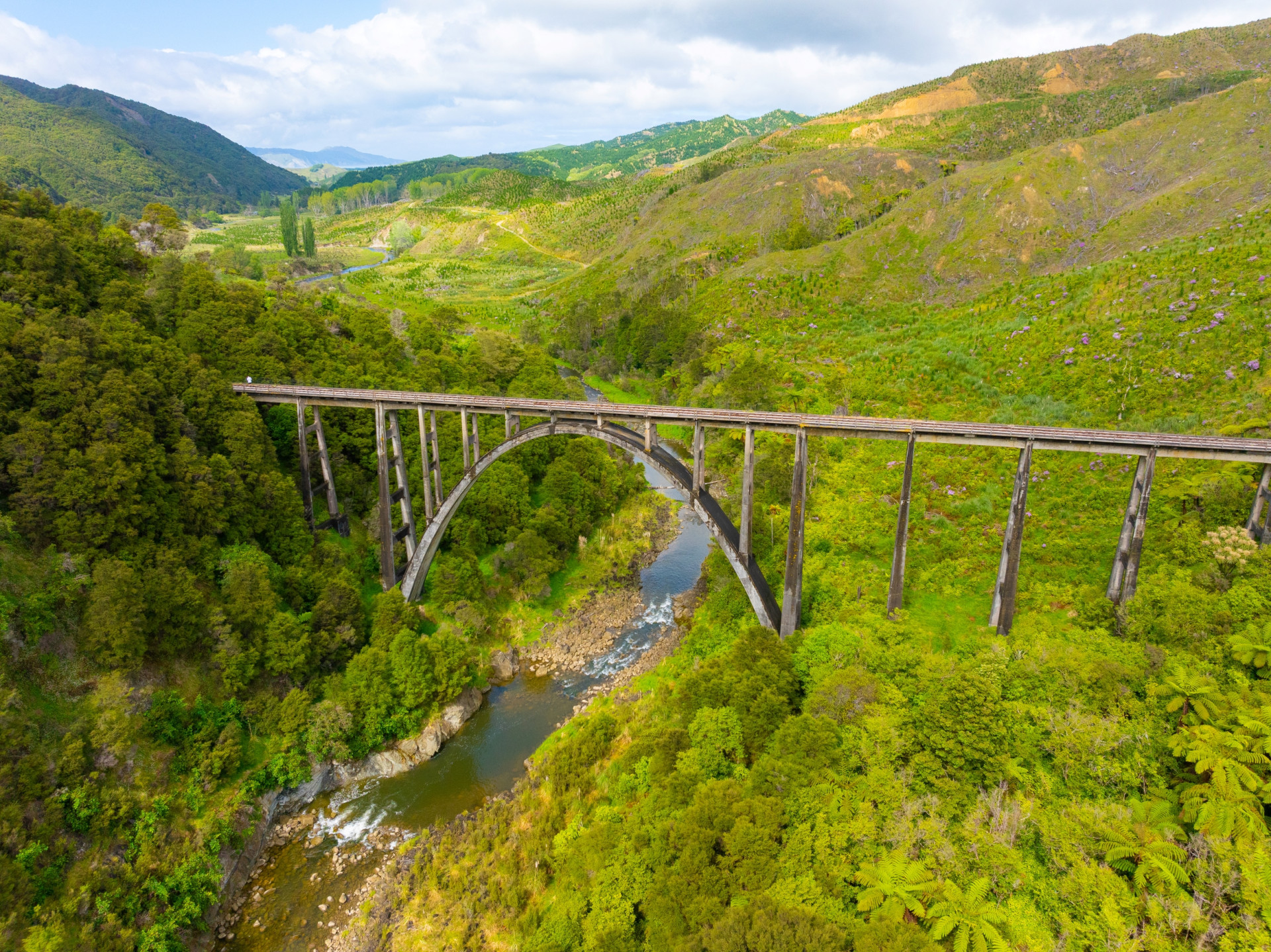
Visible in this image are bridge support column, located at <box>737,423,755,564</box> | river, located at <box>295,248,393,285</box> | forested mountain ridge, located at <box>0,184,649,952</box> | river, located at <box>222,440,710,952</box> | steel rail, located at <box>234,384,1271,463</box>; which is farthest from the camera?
river, located at <box>295,248,393,285</box>

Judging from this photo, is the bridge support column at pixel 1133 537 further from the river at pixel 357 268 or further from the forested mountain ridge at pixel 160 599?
the river at pixel 357 268

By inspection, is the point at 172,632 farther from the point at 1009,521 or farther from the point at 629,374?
the point at 629,374

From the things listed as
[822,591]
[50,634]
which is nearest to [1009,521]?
[822,591]

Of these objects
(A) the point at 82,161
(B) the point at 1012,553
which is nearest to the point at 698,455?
(B) the point at 1012,553

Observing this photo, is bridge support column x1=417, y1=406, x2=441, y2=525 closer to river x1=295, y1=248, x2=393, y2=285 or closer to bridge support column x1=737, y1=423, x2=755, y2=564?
bridge support column x1=737, y1=423, x2=755, y2=564

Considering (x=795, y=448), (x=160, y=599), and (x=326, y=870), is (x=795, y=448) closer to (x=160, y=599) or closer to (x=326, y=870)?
(x=326, y=870)

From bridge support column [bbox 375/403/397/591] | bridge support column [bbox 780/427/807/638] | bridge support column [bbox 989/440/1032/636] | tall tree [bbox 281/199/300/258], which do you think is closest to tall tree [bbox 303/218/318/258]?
tall tree [bbox 281/199/300/258]

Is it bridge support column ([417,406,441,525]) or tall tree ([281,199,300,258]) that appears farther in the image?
tall tree ([281,199,300,258])

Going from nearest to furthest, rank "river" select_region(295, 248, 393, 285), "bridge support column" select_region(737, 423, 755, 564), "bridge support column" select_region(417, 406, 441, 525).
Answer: "bridge support column" select_region(737, 423, 755, 564)
"bridge support column" select_region(417, 406, 441, 525)
"river" select_region(295, 248, 393, 285)
